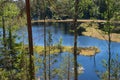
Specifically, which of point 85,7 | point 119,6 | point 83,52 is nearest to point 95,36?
point 83,52

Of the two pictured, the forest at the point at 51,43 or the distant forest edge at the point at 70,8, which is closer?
the distant forest edge at the point at 70,8

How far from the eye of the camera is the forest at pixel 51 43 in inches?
563

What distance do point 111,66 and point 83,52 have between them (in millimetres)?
28141

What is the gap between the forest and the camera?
14304mm

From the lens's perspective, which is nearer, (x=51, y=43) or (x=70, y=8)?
(x=70, y=8)

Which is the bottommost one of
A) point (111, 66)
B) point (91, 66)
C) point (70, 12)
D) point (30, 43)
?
point (91, 66)

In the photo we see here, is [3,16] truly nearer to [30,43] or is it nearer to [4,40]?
[4,40]

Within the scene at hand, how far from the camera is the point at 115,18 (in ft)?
69.4

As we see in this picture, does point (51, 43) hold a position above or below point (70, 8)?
below

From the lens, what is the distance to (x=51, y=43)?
3091 centimetres

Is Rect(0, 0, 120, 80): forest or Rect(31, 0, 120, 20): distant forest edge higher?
Rect(31, 0, 120, 20): distant forest edge

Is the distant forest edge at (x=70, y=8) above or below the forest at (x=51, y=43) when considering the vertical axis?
above

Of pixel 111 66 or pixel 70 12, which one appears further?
pixel 111 66

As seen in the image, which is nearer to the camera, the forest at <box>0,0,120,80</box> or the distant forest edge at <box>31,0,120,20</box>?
the distant forest edge at <box>31,0,120,20</box>
